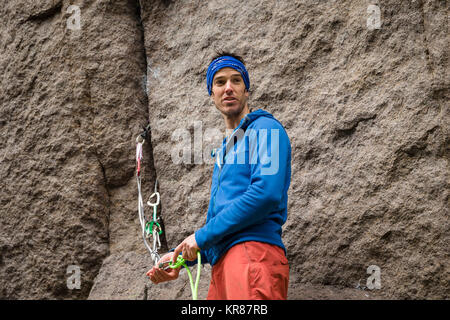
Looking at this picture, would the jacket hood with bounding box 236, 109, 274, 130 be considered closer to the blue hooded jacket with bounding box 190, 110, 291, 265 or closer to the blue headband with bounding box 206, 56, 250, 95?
the blue hooded jacket with bounding box 190, 110, 291, 265

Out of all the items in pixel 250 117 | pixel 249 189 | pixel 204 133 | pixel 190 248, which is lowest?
pixel 190 248

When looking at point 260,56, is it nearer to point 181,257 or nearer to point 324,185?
point 324,185

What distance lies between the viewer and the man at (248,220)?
1.78m

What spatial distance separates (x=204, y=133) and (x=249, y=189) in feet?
5.59

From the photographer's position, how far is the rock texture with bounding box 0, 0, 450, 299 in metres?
2.79

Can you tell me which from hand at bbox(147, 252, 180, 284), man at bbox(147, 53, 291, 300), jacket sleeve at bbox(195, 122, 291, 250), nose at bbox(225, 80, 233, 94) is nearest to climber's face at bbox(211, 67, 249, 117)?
nose at bbox(225, 80, 233, 94)

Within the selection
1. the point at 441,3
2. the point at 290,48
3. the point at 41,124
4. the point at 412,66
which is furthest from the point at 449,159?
the point at 41,124

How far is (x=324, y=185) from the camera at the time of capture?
3002 mm

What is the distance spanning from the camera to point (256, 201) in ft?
5.84

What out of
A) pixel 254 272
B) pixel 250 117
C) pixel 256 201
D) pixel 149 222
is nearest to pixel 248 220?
pixel 256 201

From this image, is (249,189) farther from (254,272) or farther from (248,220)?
(254,272)

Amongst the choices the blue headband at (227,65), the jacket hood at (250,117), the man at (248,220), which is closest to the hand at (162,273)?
the man at (248,220)

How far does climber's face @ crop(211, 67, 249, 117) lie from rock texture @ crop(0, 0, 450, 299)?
3.37 feet

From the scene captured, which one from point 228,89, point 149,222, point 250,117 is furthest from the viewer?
point 149,222
